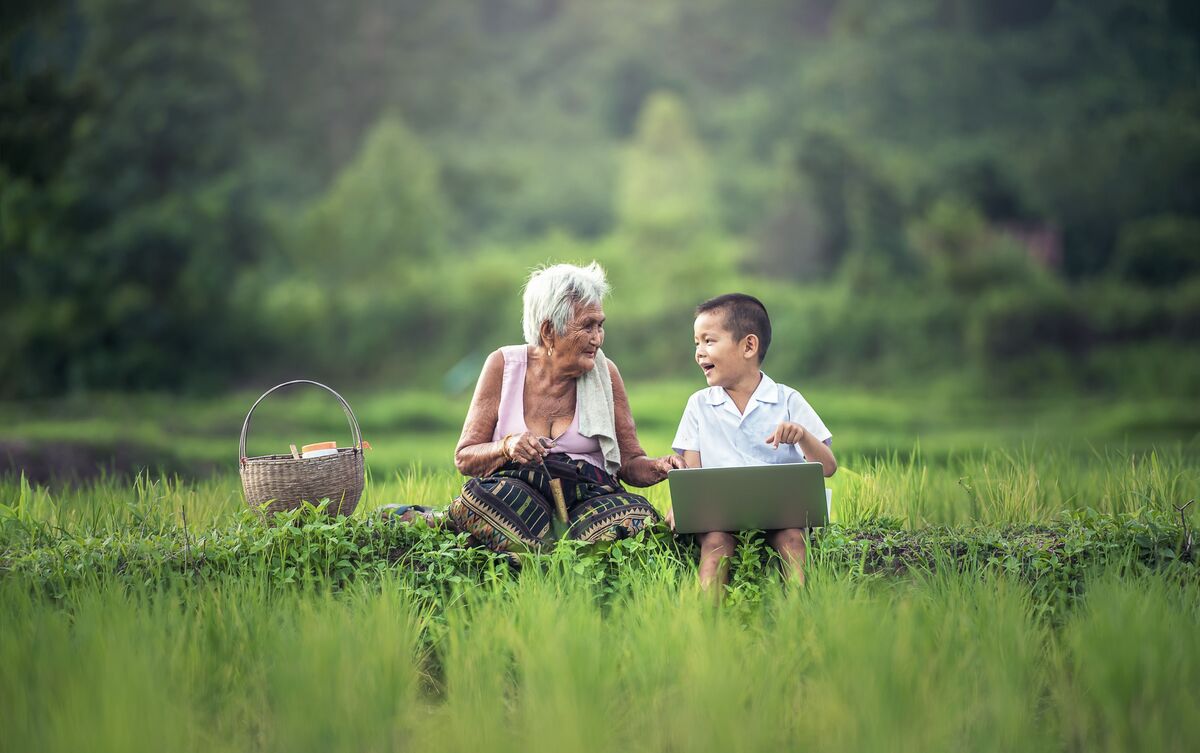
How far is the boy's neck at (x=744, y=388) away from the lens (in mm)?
4797

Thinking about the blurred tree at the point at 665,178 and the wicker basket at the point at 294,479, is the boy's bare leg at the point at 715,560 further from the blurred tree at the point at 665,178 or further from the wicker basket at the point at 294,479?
the blurred tree at the point at 665,178

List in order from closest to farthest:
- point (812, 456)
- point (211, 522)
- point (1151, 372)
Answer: point (812, 456), point (211, 522), point (1151, 372)

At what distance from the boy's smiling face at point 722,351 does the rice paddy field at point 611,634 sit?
29.7 inches

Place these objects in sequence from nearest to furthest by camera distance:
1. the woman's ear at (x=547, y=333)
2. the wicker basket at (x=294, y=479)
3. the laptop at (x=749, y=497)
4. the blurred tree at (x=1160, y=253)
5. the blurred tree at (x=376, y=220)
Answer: the laptop at (x=749, y=497)
the woman's ear at (x=547, y=333)
the wicker basket at (x=294, y=479)
the blurred tree at (x=1160, y=253)
the blurred tree at (x=376, y=220)

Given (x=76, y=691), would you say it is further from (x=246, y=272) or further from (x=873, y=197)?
(x=873, y=197)

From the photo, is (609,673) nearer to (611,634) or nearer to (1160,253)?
(611,634)

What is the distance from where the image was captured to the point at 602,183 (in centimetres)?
2733


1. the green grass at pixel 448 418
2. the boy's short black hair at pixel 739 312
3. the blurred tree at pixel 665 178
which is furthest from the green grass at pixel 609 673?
the blurred tree at pixel 665 178

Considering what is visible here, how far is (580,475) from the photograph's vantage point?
489 centimetres

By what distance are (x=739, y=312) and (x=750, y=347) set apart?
0.57 ft

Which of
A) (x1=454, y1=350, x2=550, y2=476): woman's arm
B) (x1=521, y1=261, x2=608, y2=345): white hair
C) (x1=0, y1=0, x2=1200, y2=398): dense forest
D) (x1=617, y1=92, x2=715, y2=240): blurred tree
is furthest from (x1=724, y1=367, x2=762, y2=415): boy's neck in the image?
(x1=617, y1=92, x2=715, y2=240): blurred tree

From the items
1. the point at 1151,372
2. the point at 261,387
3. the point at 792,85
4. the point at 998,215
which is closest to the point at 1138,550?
the point at 1151,372

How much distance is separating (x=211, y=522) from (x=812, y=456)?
3.12 metres

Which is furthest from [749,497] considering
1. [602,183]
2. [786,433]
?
[602,183]
